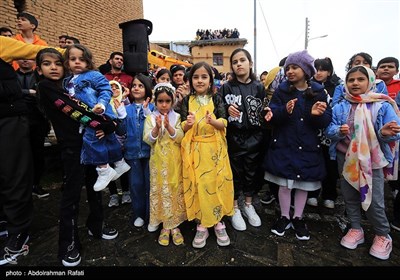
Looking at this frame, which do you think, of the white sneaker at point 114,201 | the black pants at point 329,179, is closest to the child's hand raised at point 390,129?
the black pants at point 329,179

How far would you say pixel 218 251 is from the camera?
2379 mm

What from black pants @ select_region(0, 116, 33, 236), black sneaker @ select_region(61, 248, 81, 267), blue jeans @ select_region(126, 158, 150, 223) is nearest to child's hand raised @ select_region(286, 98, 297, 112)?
blue jeans @ select_region(126, 158, 150, 223)

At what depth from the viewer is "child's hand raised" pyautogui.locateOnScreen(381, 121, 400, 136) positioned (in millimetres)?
2096

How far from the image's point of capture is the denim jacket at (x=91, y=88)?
2.21m

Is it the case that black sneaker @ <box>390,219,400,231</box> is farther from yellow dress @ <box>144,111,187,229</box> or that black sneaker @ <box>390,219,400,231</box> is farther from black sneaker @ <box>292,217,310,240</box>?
yellow dress @ <box>144,111,187,229</box>

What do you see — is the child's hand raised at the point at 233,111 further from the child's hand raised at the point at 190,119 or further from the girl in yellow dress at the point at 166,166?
the girl in yellow dress at the point at 166,166

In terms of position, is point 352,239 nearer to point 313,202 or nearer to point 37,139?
point 313,202

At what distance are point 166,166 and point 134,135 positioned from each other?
0.60 meters

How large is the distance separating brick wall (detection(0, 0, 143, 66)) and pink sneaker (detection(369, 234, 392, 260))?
8722 mm

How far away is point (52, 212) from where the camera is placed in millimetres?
3299

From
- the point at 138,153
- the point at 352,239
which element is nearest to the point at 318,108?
the point at 352,239
